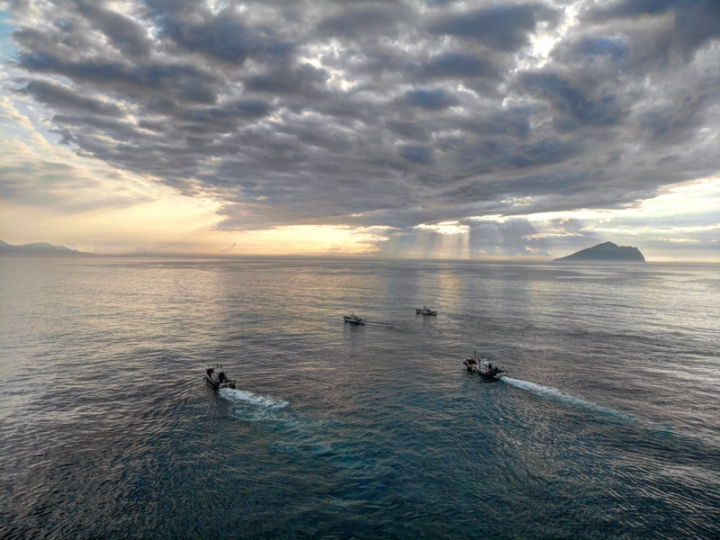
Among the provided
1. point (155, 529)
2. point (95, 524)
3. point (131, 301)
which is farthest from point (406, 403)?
point (131, 301)

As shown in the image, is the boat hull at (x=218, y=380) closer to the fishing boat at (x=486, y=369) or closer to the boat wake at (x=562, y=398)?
the fishing boat at (x=486, y=369)

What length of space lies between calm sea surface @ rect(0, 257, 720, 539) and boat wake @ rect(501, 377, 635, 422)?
394mm

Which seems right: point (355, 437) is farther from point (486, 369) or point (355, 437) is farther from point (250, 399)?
point (486, 369)

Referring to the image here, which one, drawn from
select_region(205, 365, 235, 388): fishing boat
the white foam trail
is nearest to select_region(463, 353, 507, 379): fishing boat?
the white foam trail

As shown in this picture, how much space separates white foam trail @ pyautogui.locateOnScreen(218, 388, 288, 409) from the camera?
191ft

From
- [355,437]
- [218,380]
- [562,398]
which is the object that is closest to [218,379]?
[218,380]

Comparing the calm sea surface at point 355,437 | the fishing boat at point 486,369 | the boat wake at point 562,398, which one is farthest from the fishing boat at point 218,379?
the boat wake at point 562,398

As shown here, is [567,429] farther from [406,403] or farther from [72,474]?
[72,474]

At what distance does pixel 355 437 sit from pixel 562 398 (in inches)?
1524

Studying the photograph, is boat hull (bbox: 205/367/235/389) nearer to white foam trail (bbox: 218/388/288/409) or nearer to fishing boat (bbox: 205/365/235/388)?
fishing boat (bbox: 205/365/235/388)

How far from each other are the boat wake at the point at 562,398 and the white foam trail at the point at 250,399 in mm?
45157

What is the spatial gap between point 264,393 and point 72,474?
27676mm

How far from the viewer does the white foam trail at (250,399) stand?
58.3 m

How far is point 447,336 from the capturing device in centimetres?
10719
